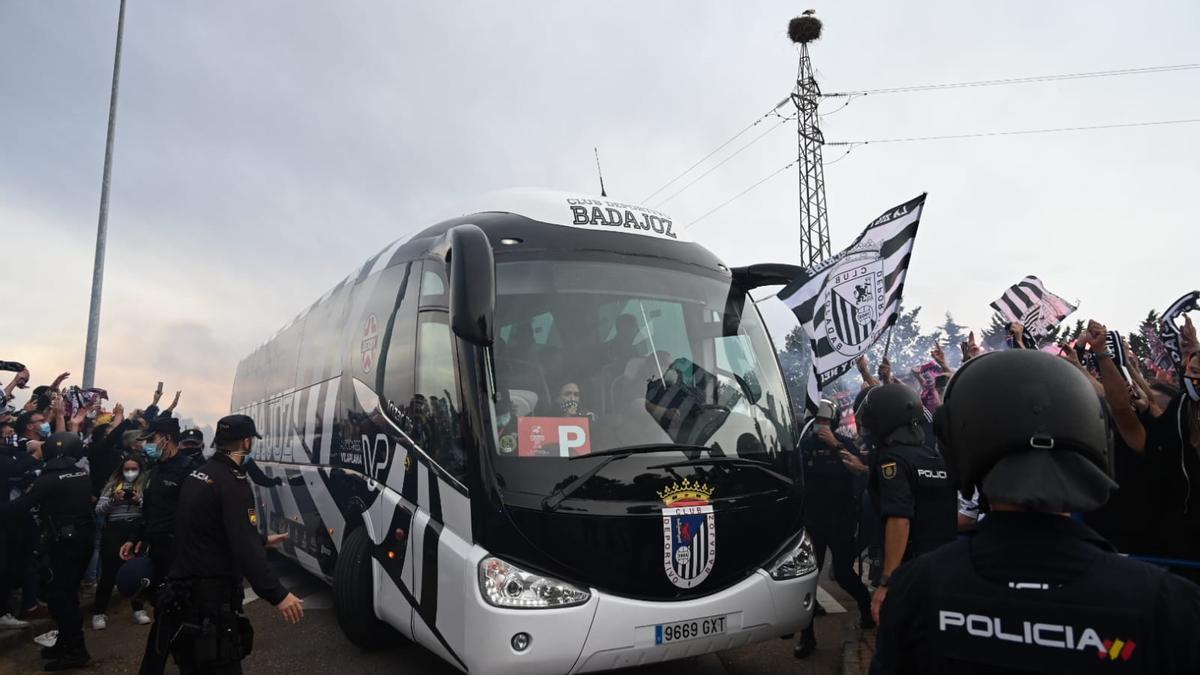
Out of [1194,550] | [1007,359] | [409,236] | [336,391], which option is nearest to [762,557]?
[1194,550]

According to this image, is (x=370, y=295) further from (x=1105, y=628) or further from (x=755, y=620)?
(x=1105, y=628)

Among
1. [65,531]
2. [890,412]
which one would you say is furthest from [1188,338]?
[65,531]

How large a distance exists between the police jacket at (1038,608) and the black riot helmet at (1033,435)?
0.06 metres

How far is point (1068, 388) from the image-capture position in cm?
152

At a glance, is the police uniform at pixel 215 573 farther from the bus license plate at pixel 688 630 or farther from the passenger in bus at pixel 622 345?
the passenger in bus at pixel 622 345

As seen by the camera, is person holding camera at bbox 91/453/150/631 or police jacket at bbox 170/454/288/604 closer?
police jacket at bbox 170/454/288/604

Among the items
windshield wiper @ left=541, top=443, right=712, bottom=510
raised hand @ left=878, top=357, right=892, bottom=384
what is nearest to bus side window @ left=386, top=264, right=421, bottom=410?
windshield wiper @ left=541, top=443, right=712, bottom=510

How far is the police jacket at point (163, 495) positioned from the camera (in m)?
5.71

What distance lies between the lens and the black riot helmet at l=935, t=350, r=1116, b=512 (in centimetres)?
144

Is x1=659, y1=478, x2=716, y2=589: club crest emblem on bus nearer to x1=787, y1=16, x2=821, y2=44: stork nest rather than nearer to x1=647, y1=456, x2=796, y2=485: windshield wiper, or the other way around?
x1=647, y1=456, x2=796, y2=485: windshield wiper

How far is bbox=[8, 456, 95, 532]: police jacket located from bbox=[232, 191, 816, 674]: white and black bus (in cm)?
233

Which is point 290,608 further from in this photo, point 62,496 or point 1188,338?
point 1188,338

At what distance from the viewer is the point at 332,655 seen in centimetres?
574

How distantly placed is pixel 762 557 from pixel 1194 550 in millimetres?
2049
